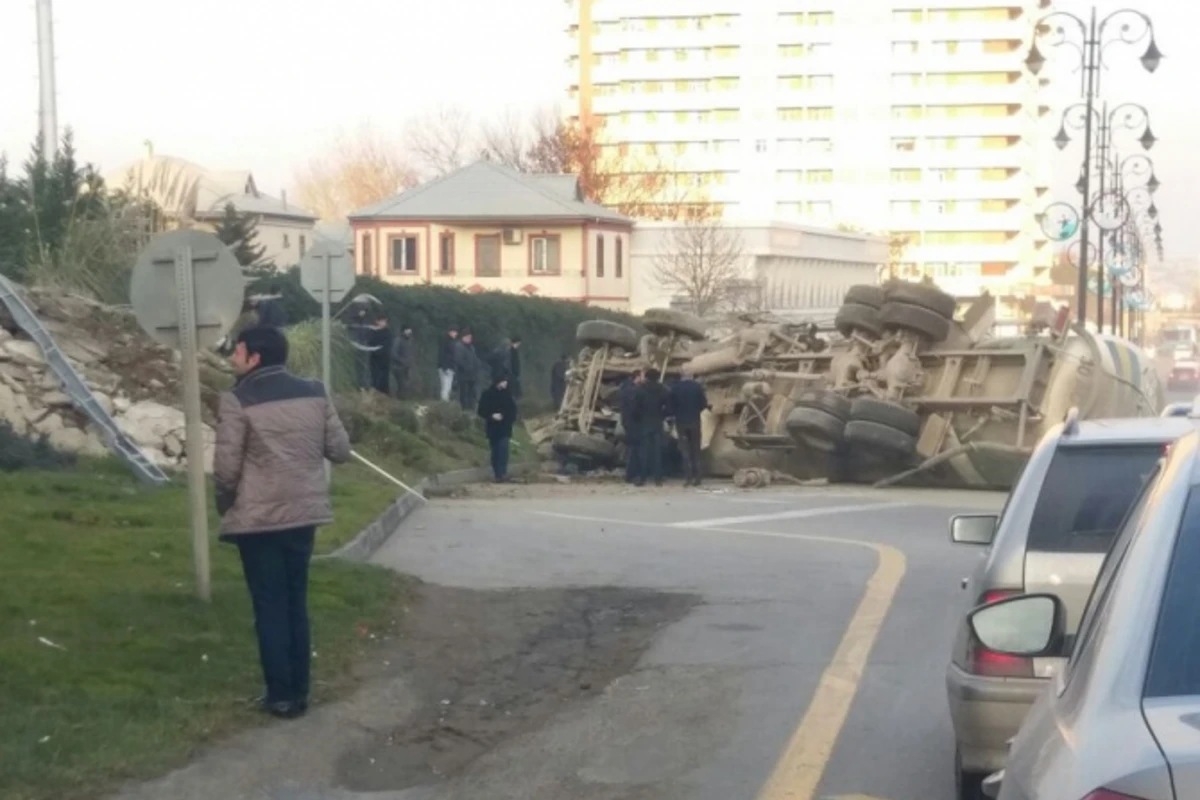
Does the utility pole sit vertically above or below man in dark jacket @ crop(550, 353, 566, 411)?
above

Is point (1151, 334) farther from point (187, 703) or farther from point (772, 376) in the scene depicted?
point (187, 703)

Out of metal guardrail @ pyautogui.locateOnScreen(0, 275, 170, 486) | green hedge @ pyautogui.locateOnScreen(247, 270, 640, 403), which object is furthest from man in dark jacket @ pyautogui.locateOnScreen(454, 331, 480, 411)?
metal guardrail @ pyautogui.locateOnScreen(0, 275, 170, 486)

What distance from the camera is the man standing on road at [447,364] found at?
35.7 metres

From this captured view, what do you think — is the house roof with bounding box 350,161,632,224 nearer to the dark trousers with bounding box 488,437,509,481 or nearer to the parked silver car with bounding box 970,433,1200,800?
the dark trousers with bounding box 488,437,509,481

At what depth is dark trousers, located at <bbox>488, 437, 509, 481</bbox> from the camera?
2603 centimetres

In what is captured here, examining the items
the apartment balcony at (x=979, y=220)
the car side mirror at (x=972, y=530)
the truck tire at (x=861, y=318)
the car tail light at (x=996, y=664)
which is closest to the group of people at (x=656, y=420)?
the truck tire at (x=861, y=318)

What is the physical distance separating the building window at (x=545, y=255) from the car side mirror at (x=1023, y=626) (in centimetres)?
6404

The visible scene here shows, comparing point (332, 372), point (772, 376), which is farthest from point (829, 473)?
point (332, 372)

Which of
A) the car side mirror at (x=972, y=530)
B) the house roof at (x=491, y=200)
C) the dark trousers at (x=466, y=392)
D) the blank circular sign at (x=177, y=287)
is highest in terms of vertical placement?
the house roof at (x=491, y=200)

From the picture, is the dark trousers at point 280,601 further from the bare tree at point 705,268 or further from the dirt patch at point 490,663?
the bare tree at point 705,268

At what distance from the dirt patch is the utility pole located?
83.8ft

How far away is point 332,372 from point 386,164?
3168 inches

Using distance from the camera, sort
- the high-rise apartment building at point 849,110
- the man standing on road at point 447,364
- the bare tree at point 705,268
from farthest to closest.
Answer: the high-rise apartment building at point 849,110 < the bare tree at point 705,268 < the man standing on road at point 447,364

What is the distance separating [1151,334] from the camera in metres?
110
